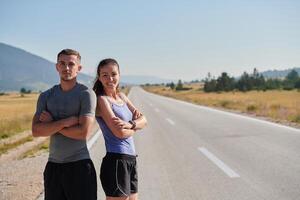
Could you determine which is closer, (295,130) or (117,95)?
(117,95)

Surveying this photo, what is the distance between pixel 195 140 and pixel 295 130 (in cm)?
372

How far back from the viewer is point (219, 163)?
783 centimetres

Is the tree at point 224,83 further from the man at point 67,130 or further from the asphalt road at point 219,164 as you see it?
the man at point 67,130

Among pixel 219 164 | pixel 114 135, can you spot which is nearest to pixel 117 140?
pixel 114 135

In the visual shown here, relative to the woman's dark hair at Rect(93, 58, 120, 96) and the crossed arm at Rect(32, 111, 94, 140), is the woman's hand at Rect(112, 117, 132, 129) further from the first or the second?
the woman's dark hair at Rect(93, 58, 120, 96)

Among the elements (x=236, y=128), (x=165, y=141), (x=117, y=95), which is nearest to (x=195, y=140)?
(x=165, y=141)

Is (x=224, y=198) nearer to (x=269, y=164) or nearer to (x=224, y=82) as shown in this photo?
(x=269, y=164)

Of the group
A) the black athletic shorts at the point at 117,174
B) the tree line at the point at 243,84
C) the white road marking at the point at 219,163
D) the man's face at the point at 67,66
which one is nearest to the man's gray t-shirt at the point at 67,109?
the man's face at the point at 67,66

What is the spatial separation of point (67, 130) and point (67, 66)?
54 centimetres

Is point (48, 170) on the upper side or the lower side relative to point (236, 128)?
upper

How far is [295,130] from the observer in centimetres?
1269

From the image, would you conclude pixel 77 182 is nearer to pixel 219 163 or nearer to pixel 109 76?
pixel 109 76

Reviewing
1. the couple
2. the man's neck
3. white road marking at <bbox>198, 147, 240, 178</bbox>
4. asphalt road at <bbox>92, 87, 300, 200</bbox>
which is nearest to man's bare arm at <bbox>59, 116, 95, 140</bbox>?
the couple

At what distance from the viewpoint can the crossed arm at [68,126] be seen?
10.2 ft
